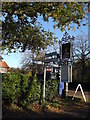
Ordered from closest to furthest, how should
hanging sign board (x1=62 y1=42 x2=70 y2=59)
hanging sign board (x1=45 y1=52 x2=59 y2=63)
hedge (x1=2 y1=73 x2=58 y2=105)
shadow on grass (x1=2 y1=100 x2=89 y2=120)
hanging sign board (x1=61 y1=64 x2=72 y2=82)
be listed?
shadow on grass (x1=2 y1=100 x2=89 y2=120), hedge (x1=2 y1=73 x2=58 y2=105), hanging sign board (x1=61 y1=64 x2=72 y2=82), hanging sign board (x1=62 y1=42 x2=70 y2=59), hanging sign board (x1=45 y1=52 x2=59 y2=63)

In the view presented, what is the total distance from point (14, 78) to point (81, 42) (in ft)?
70.5

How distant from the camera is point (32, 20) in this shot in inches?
366

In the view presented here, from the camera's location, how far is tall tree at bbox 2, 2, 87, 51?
7.37 m

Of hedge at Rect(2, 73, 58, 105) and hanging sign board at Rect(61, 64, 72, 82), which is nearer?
hedge at Rect(2, 73, 58, 105)

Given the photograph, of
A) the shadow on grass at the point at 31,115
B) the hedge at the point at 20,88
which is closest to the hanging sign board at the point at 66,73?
the hedge at the point at 20,88

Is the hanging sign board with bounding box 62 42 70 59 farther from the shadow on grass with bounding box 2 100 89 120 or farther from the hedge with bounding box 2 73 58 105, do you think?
the shadow on grass with bounding box 2 100 89 120

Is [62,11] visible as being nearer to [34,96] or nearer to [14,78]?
[14,78]

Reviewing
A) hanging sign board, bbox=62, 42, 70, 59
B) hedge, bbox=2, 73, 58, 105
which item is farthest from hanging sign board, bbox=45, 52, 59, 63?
hedge, bbox=2, 73, 58, 105

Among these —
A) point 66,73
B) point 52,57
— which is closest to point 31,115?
point 66,73

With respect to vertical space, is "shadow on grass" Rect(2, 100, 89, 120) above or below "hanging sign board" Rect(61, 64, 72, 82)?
below

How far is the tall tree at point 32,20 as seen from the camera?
737cm

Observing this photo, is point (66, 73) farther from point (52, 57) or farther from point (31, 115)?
point (31, 115)

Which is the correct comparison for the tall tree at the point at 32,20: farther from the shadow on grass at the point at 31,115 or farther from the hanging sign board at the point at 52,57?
the shadow on grass at the point at 31,115

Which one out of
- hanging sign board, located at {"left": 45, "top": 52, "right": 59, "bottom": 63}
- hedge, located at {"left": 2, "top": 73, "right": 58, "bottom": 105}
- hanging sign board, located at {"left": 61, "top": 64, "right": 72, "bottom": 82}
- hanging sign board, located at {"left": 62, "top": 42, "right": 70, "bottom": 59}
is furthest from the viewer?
hanging sign board, located at {"left": 45, "top": 52, "right": 59, "bottom": 63}
